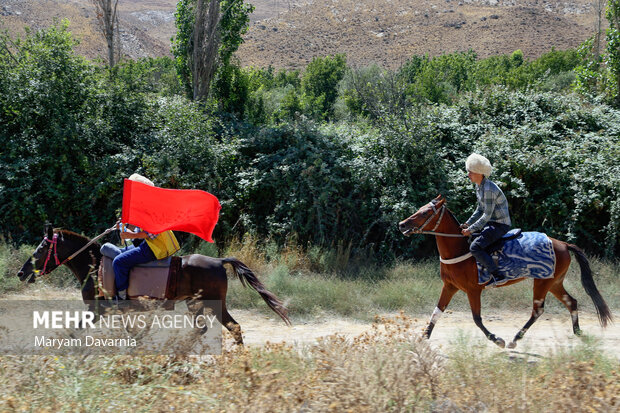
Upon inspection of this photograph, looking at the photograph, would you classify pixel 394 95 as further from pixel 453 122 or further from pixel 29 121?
pixel 29 121

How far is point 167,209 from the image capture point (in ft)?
23.6

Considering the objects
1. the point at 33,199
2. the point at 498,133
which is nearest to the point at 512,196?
the point at 498,133

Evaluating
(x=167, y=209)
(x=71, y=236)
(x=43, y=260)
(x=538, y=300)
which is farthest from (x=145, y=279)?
(x=538, y=300)

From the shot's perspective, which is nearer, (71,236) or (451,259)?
(71,236)

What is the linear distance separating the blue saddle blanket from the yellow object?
4244 millimetres

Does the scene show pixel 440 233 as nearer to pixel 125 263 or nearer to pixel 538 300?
pixel 538 300

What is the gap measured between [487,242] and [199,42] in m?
14.1

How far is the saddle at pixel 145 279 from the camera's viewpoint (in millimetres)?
6711

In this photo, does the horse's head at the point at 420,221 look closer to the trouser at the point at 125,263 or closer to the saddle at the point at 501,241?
the saddle at the point at 501,241

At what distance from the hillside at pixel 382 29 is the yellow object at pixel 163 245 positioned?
66.7 m

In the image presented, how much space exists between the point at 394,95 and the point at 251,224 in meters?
6.21

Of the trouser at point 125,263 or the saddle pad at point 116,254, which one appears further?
the saddle pad at point 116,254

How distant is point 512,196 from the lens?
42.3ft

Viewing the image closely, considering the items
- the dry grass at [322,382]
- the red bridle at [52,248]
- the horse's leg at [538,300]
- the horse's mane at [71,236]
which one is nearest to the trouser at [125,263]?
the horse's mane at [71,236]
